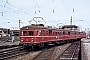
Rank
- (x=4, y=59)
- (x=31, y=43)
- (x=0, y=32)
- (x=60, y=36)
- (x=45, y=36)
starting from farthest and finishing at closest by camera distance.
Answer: (x=0, y=32), (x=60, y=36), (x=45, y=36), (x=31, y=43), (x=4, y=59)

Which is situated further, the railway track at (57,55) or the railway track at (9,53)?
the railway track at (9,53)

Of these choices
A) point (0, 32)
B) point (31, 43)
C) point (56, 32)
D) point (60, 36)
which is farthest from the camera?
point (0, 32)

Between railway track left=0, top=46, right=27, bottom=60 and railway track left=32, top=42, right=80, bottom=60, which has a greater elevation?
railway track left=0, top=46, right=27, bottom=60

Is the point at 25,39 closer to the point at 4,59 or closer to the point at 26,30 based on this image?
the point at 26,30

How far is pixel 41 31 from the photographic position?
25234mm

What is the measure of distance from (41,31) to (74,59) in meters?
8.74

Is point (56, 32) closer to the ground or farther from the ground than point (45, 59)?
farther from the ground

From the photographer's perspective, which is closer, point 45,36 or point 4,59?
point 4,59

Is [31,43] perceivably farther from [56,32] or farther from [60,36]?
[60,36]

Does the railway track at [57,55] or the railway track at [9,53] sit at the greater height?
the railway track at [9,53]

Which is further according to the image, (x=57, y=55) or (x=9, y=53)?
(x=9, y=53)

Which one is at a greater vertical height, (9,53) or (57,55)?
(9,53)

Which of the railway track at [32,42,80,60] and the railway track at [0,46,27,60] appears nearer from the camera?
the railway track at [32,42,80,60]

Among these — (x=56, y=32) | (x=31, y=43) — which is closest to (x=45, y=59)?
(x=31, y=43)
